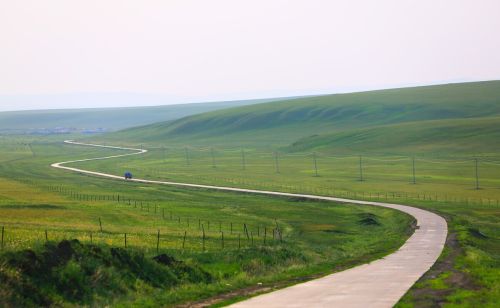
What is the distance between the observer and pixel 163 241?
54.1m

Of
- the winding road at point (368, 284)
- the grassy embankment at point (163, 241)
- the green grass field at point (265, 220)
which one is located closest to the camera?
the winding road at point (368, 284)

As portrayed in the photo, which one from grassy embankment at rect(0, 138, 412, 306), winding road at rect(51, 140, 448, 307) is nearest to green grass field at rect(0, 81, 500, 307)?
grassy embankment at rect(0, 138, 412, 306)

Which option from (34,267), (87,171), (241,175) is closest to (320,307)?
(34,267)

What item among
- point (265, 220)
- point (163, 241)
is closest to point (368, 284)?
point (163, 241)

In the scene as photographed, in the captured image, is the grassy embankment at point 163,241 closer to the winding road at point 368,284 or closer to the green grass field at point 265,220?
the green grass field at point 265,220

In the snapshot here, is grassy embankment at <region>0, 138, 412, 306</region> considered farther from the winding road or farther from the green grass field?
the winding road

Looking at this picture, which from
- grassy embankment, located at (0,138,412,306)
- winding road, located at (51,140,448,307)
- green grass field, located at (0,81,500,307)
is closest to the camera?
winding road, located at (51,140,448,307)

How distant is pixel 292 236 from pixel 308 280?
25.8 meters

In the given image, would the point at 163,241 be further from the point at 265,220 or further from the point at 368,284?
the point at 265,220

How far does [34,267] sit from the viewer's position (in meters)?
31.6

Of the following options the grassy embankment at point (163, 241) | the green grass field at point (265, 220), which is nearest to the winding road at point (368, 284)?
the green grass field at point (265, 220)

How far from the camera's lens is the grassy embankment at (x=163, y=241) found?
32.2 meters

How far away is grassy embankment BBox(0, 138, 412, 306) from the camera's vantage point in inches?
1268

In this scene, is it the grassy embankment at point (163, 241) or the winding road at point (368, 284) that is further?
the grassy embankment at point (163, 241)
